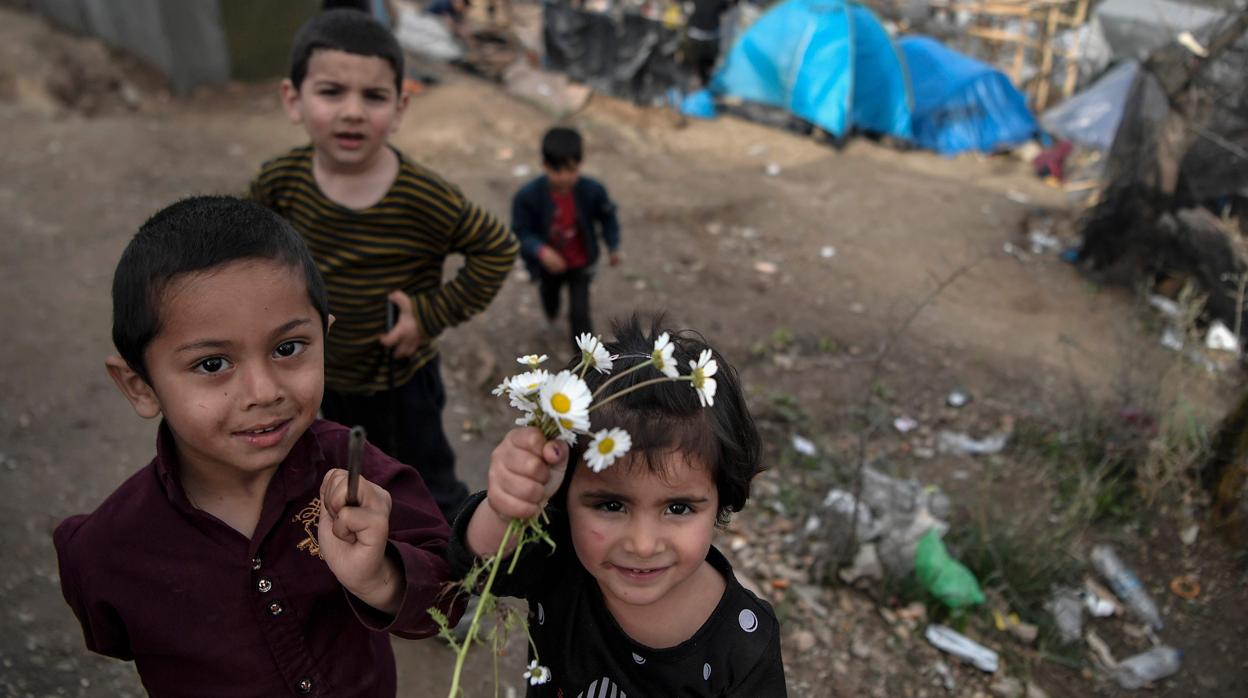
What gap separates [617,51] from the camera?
9.86m

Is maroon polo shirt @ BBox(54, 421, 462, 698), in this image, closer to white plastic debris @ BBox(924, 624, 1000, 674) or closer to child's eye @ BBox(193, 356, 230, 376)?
child's eye @ BBox(193, 356, 230, 376)

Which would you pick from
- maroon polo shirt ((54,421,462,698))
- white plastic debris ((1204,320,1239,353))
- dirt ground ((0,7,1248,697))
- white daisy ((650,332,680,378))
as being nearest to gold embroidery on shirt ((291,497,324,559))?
maroon polo shirt ((54,421,462,698))

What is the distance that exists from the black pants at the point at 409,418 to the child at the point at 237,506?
113cm

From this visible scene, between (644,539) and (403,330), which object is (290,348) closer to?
(644,539)

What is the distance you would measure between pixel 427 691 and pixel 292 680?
4.24ft

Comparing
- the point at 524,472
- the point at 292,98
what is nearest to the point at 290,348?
the point at 524,472

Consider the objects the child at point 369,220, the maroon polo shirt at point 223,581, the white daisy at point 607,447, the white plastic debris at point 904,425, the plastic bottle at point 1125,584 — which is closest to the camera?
the white daisy at point 607,447

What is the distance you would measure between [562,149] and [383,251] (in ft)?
6.47

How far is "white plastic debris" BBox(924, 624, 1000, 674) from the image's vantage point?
10.5 ft

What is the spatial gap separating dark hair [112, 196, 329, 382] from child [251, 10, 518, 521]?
1047 millimetres

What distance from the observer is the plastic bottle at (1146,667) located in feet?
11.0

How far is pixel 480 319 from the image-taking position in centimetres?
540

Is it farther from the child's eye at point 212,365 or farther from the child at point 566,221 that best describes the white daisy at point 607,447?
the child at point 566,221

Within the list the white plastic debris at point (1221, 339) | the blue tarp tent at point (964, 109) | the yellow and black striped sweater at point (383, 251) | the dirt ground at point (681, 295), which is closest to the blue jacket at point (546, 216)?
the dirt ground at point (681, 295)
